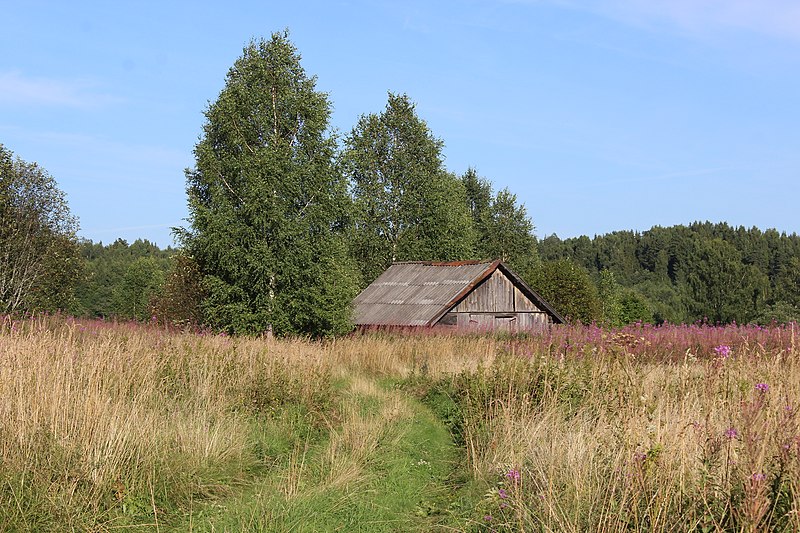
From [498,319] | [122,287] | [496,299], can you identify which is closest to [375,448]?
[496,299]

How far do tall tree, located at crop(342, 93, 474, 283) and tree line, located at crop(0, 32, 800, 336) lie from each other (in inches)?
3.5

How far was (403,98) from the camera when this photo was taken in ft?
149

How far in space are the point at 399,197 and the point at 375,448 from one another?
36332mm

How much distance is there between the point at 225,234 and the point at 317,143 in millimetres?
4705

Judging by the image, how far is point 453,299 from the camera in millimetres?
29453

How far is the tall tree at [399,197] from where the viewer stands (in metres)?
43.5

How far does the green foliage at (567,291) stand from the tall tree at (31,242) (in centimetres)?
2734

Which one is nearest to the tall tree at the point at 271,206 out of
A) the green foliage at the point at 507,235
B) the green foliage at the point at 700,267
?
the green foliage at the point at 507,235

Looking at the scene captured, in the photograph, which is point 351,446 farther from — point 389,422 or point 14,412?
point 14,412

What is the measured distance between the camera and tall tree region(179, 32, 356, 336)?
24812 millimetres

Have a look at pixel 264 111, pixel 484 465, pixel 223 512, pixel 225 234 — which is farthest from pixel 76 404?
pixel 264 111

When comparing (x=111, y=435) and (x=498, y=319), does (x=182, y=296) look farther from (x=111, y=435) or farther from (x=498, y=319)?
(x=111, y=435)

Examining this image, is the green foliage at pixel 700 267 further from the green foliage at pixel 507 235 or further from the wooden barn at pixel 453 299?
the wooden barn at pixel 453 299

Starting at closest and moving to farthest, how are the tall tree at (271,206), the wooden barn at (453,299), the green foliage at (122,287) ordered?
the tall tree at (271,206)
the wooden barn at (453,299)
the green foliage at (122,287)
